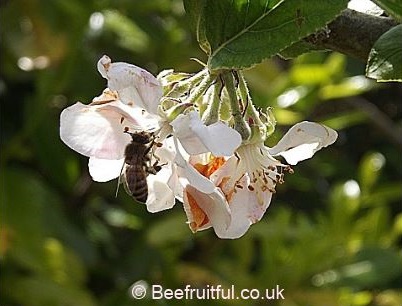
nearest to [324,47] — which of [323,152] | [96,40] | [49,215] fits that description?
[49,215]

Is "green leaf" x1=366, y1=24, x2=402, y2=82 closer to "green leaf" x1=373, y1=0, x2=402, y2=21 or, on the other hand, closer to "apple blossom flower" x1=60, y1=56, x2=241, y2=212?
"green leaf" x1=373, y1=0, x2=402, y2=21

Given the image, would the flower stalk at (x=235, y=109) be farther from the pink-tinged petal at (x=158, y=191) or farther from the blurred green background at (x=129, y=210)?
the blurred green background at (x=129, y=210)

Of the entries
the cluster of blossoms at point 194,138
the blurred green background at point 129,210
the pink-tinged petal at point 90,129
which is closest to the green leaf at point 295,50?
the cluster of blossoms at point 194,138

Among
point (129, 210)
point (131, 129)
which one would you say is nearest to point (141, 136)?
point (131, 129)

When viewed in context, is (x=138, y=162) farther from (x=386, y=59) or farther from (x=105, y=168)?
(x=386, y=59)

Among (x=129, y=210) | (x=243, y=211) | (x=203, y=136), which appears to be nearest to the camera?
(x=203, y=136)

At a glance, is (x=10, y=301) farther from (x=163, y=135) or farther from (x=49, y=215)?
(x=163, y=135)
